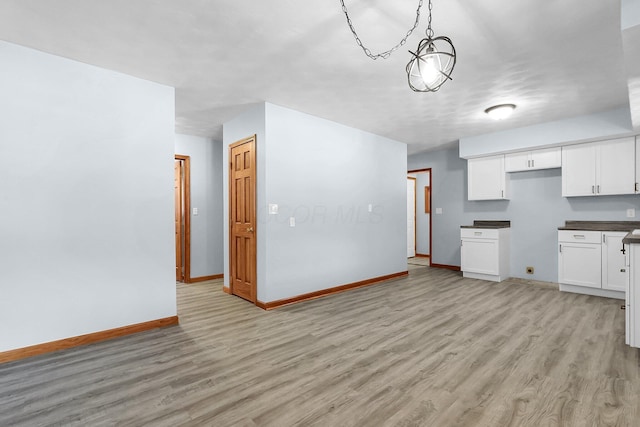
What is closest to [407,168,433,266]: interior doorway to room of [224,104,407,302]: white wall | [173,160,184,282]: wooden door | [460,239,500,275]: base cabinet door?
[460,239,500,275]: base cabinet door

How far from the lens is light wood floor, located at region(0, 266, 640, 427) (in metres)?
1.80

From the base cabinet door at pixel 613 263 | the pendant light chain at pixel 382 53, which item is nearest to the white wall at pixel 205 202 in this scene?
the pendant light chain at pixel 382 53

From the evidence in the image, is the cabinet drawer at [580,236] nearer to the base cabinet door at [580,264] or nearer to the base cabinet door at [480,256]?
the base cabinet door at [580,264]

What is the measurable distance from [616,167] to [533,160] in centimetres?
102

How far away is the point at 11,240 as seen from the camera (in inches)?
98.3

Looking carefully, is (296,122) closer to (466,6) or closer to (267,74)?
(267,74)

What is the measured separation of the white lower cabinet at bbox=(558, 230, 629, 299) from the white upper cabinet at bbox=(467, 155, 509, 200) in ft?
3.97

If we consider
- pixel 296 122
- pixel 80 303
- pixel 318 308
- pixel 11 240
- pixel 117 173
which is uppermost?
pixel 296 122

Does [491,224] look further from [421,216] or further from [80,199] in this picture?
[80,199]

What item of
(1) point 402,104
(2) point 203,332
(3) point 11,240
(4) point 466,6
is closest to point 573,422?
(4) point 466,6

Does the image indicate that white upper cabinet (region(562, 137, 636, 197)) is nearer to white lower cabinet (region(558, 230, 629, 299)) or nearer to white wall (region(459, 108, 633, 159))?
white wall (region(459, 108, 633, 159))

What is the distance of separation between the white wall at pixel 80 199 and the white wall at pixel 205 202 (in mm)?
2178

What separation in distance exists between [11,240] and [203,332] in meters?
1.77

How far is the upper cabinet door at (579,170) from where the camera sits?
14.8 ft
